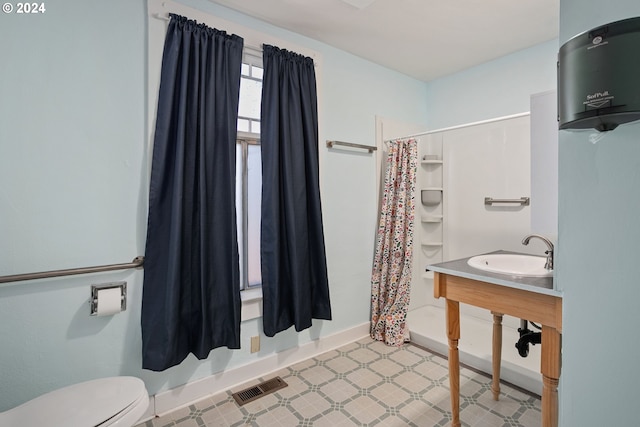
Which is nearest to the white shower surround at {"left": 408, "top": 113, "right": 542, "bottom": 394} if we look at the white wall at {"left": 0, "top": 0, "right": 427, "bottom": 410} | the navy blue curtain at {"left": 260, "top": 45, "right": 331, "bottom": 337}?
the navy blue curtain at {"left": 260, "top": 45, "right": 331, "bottom": 337}

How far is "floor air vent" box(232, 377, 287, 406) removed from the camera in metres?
1.86

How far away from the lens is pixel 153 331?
1641mm

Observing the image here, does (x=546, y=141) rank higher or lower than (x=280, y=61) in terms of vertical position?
lower

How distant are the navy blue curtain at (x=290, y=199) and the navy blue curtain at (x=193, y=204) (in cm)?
24

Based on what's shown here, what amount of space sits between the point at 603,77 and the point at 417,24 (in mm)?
1788

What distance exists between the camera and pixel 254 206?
217cm

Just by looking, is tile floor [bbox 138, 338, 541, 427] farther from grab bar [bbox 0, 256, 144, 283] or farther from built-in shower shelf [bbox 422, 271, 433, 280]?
built-in shower shelf [bbox 422, 271, 433, 280]

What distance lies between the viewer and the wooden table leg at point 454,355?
5.16ft

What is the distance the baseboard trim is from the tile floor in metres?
0.04

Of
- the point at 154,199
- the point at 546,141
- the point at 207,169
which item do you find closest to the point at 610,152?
the point at 546,141

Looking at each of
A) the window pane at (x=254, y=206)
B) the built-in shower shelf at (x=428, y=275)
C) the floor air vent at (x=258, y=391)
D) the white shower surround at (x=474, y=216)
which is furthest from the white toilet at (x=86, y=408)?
the built-in shower shelf at (x=428, y=275)

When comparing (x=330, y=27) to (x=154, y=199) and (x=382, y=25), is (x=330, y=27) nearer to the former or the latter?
(x=382, y=25)

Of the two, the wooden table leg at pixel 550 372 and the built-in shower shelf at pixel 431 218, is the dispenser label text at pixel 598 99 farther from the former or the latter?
the built-in shower shelf at pixel 431 218

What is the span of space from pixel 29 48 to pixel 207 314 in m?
1.53
